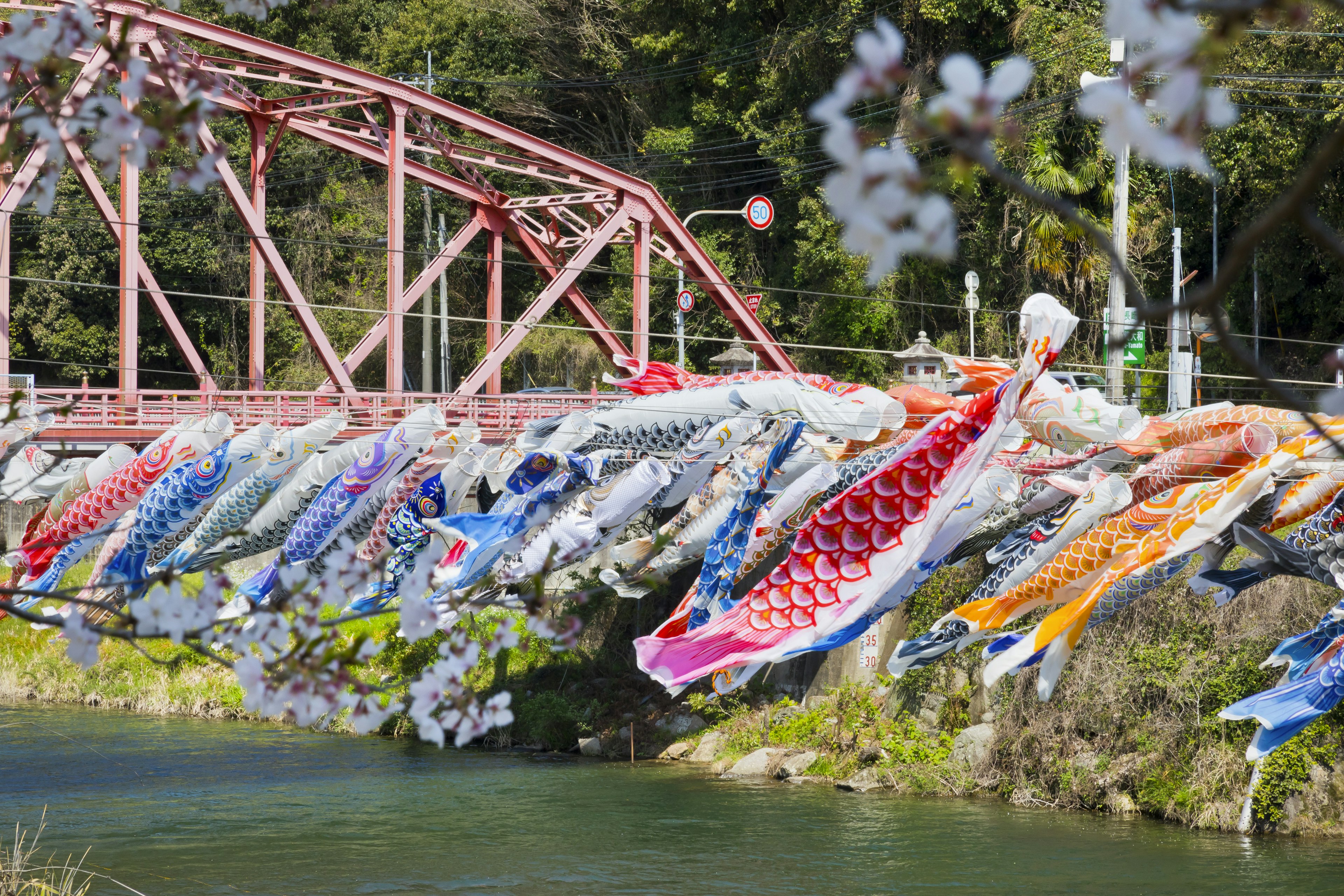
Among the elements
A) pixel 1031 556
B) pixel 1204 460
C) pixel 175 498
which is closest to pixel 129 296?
pixel 175 498

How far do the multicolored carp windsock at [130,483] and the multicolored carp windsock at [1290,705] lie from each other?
9.45m

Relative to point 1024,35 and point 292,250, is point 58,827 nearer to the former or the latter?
point 1024,35

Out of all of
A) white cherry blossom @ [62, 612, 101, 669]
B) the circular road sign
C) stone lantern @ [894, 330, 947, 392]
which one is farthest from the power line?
white cherry blossom @ [62, 612, 101, 669]

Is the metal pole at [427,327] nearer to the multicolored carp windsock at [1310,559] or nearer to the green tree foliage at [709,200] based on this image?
the green tree foliage at [709,200]

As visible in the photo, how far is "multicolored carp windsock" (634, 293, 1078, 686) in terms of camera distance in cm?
959

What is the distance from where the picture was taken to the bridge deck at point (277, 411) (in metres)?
16.8

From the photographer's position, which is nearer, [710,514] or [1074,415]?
[1074,415]

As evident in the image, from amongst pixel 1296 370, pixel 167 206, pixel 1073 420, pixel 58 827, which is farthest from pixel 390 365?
pixel 167 206

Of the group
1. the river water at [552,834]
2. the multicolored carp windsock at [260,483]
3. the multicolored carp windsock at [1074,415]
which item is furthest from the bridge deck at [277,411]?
the multicolored carp windsock at [1074,415]

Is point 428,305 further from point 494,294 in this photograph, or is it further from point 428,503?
point 428,503

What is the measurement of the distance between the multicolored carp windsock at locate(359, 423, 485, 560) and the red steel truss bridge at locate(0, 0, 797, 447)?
312 cm

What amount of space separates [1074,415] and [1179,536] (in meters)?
1.57

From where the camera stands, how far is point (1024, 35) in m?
25.2

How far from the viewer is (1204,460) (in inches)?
424
